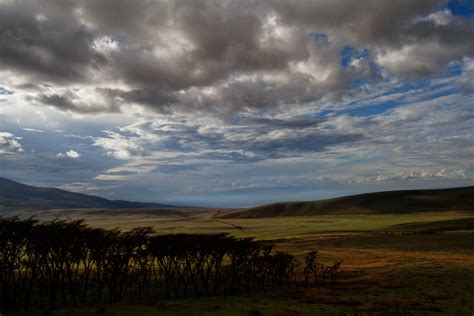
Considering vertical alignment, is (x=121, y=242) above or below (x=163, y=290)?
above

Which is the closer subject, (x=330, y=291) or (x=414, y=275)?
(x=330, y=291)

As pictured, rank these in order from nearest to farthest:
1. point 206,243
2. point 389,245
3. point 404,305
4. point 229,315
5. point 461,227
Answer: point 229,315, point 404,305, point 206,243, point 389,245, point 461,227

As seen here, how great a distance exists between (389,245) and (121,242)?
296 ft

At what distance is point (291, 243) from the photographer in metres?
130

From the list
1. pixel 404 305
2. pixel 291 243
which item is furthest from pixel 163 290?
pixel 291 243

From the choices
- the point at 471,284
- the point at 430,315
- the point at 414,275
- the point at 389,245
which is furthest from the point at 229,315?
the point at 389,245

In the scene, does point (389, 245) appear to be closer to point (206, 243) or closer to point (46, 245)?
point (206, 243)

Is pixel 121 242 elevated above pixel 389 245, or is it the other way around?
pixel 121 242

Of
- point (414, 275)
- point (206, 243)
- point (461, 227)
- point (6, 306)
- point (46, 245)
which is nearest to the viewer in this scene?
point (6, 306)

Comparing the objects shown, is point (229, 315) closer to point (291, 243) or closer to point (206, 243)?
point (206, 243)

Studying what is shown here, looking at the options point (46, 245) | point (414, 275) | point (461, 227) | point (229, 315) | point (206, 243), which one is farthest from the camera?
point (461, 227)

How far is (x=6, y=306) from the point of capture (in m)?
40.3

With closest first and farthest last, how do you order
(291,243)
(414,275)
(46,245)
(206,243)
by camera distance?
(46,245) < (206,243) < (414,275) < (291,243)

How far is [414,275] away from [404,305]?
1077 inches
